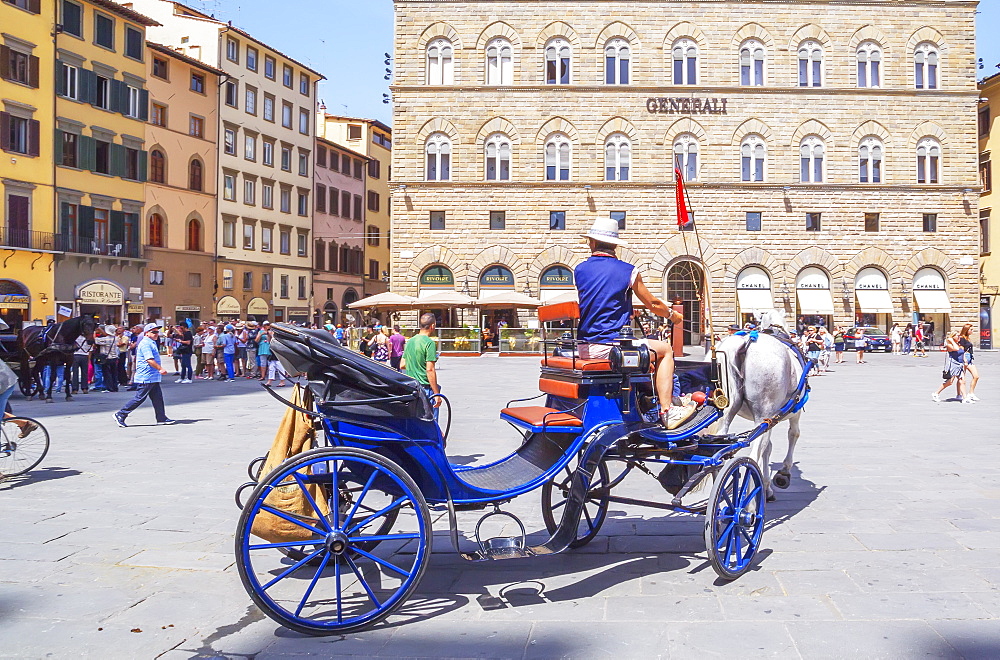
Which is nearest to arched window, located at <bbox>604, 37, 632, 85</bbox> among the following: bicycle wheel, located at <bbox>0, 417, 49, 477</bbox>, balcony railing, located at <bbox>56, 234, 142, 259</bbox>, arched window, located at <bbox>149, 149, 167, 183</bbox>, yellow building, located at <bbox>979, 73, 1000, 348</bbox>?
yellow building, located at <bbox>979, 73, 1000, 348</bbox>

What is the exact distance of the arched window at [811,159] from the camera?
127ft

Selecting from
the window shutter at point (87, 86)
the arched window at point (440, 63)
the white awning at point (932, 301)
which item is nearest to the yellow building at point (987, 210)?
the white awning at point (932, 301)

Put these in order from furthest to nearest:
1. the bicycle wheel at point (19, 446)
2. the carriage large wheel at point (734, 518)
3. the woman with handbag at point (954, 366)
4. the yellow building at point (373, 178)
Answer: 1. the yellow building at point (373, 178)
2. the woman with handbag at point (954, 366)
3. the bicycle wheel at point (19, 446)
4. the carriage large wheel at point (734, 518)

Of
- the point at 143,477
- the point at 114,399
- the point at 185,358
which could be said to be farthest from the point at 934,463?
the point at 185,358

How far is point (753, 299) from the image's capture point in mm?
38656

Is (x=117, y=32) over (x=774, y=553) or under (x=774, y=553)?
over

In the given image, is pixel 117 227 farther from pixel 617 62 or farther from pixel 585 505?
pixel 585 505

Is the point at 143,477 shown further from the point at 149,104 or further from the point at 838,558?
the point at 149,104

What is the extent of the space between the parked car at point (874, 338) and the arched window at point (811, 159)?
694cm

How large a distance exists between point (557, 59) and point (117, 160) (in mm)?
20160

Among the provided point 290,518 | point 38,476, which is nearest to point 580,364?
point 290,518

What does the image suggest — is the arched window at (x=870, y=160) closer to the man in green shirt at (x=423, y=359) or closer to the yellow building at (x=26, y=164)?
the man in green shirt at (x=423, y=359)

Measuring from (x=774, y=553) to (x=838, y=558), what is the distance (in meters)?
0.39

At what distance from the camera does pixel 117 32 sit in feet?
127
